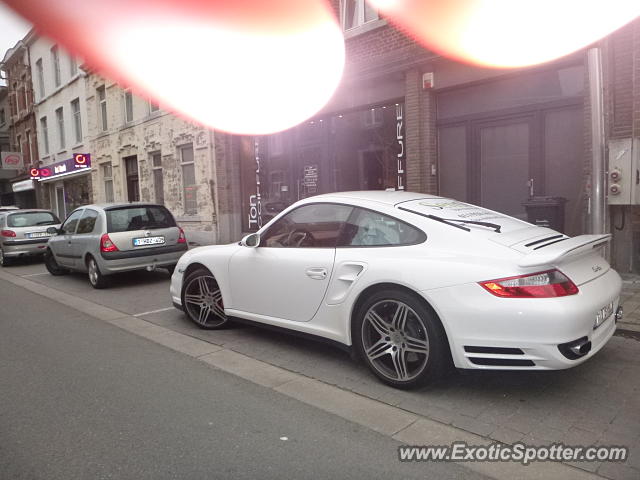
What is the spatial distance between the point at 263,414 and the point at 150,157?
16328mm

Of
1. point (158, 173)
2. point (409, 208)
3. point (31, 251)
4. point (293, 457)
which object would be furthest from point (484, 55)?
point (158, 173)

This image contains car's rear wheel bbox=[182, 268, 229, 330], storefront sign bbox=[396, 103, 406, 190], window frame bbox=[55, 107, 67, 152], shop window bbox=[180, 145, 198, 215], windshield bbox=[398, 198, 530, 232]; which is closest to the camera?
windshield bbox=[398, 198, 530, 232]

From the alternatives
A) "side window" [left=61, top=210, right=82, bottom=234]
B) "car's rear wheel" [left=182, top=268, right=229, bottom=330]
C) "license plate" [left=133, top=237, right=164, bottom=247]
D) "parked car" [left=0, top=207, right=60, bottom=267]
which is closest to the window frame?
"parked car" [left=0, top=207, right=60, bottom=267]

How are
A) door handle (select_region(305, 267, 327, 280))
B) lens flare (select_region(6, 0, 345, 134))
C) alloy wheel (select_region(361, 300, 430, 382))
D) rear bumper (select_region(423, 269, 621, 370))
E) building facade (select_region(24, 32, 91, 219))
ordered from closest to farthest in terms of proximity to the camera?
rear bumper (select_region(423, 269, 621, 370)), alloy wheel (select_region(361, 300, 430, 382)), door handle (select_region(305, 267, 327, 280)), lens flare (select_region(6, 0, 345, 134)), building facade (select_region(24, 32, 91, 219))

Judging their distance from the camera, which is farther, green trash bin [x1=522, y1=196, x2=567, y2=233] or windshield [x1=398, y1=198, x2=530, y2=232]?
green trash bin [x1=522, y1=196, x2=567, y2=233]

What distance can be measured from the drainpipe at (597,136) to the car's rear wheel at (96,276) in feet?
24.9

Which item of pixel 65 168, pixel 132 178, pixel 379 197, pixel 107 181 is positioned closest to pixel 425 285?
pixel 379 197

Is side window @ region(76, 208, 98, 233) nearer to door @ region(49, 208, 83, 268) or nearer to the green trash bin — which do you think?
door @ region(49, 208, 83, 268)

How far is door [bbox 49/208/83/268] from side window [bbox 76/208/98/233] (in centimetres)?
26

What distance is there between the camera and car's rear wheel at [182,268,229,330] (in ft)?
17.5

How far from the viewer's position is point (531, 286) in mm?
3129

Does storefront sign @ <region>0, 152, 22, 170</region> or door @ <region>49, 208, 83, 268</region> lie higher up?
storefront sign @ <region>0, 152, 22, 170</region>

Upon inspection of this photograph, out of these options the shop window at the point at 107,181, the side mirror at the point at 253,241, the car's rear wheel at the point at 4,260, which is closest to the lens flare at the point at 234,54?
the car's rear wheel at the point at 4,260

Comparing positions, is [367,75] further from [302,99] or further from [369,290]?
[369,290]
